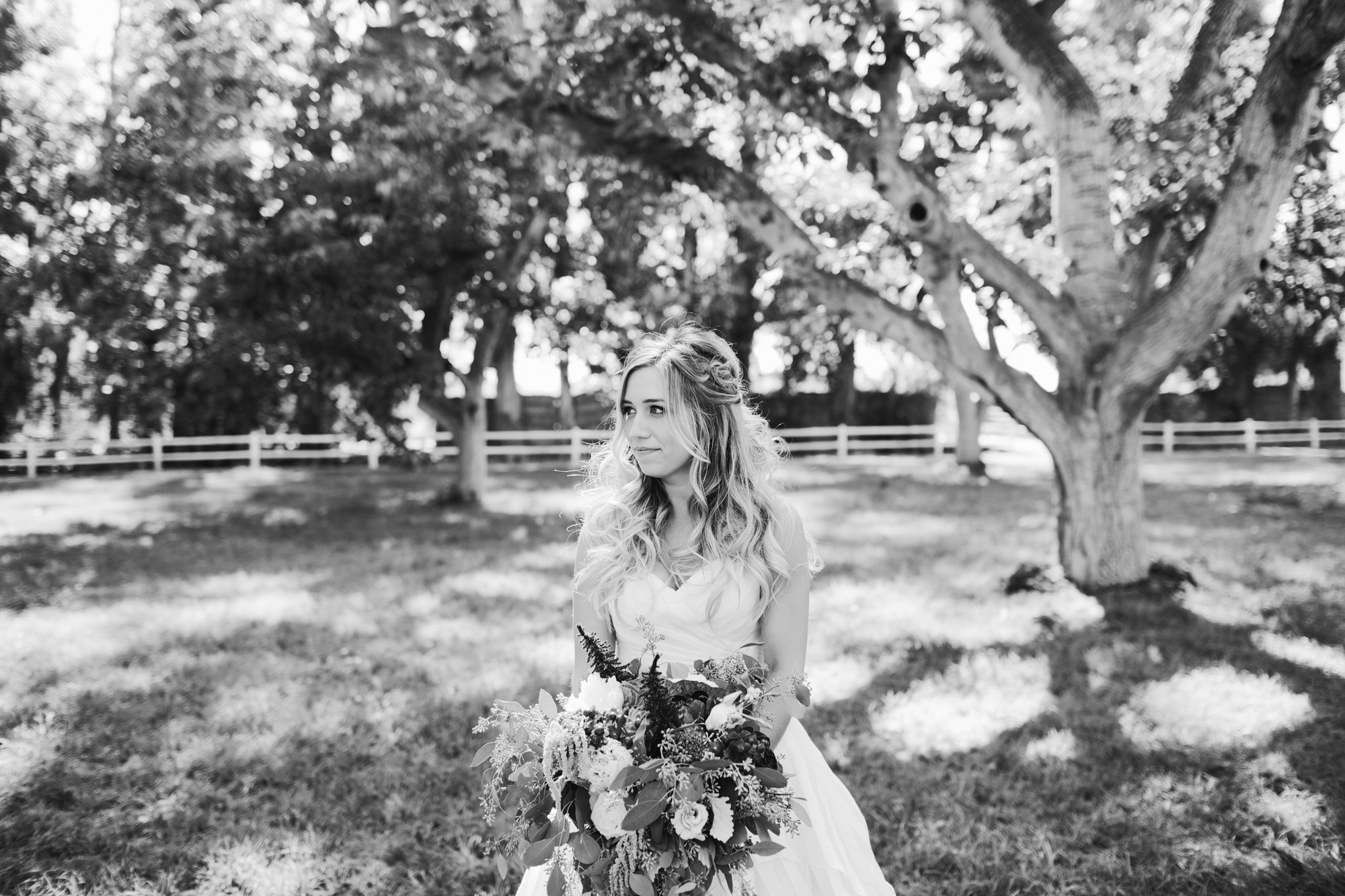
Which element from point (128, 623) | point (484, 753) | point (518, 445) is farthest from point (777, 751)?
point (518, 445)

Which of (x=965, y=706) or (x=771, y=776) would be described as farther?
(x=965, y=706)

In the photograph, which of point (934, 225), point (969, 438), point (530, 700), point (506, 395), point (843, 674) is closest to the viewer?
point (530, 700)

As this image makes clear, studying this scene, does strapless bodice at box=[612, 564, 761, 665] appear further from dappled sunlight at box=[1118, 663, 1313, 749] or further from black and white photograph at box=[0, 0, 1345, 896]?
dappled sunlight at box=[1118, 663, 1313, 749]

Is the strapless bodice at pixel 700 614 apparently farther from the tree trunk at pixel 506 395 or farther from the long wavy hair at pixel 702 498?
the tree trunk at pixel 506 395

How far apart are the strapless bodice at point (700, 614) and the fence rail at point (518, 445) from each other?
55.1 feet

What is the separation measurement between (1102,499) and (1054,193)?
111 inches

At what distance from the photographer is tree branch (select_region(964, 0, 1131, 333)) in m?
6.57

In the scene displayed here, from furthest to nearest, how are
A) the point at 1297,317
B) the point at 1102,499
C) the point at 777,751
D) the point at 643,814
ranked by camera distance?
the point at 1297,317, the point at 1102,499, the point at 777,751, the point at 643,814

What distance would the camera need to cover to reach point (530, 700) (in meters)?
5.52

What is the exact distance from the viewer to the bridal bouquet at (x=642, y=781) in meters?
1.83

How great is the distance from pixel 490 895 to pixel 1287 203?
10241 millimetres

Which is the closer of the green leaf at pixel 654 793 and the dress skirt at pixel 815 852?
the green leaf at pixel 654 793

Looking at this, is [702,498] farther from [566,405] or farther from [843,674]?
[566,405]

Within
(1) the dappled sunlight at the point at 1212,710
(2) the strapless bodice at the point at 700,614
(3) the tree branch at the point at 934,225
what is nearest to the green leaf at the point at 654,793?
(2) the strapless bodice at the point at 700,614
